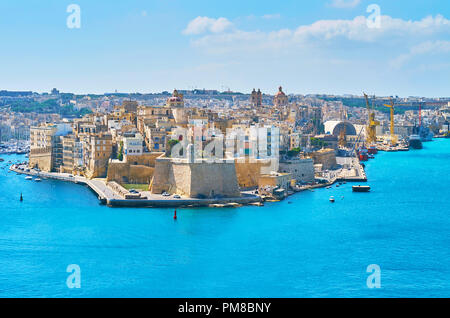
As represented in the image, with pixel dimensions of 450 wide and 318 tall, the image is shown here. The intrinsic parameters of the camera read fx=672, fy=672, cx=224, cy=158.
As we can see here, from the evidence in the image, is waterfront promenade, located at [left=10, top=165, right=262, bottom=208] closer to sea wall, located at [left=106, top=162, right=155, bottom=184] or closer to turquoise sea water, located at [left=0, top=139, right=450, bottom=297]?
turquoise sea water, located at [left=0, top=139, right=450, bottom=297]

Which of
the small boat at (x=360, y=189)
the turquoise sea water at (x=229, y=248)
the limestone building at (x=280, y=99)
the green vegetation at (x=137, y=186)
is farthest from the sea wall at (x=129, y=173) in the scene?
the limestone building at (x=280, y=99)

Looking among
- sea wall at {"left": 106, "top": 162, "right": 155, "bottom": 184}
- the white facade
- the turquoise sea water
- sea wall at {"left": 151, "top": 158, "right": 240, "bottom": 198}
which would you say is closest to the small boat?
the turquoise sea water

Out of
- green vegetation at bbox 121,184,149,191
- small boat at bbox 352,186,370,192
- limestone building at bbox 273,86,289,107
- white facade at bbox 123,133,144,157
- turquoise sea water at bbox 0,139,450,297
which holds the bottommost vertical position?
turquoise sea water at bbox 0,139,450,297

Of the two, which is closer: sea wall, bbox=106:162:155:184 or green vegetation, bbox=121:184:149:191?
green vegetation, bbox=121:184:149:191

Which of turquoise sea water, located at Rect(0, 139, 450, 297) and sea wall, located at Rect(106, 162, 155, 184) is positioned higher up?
sea wall, located at Rect(106, 162, 155, 184)

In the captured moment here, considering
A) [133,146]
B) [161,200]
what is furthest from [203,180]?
[133,146]

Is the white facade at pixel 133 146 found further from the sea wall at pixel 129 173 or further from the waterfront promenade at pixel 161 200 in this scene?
the waterfront promenade at pixel 161 200
